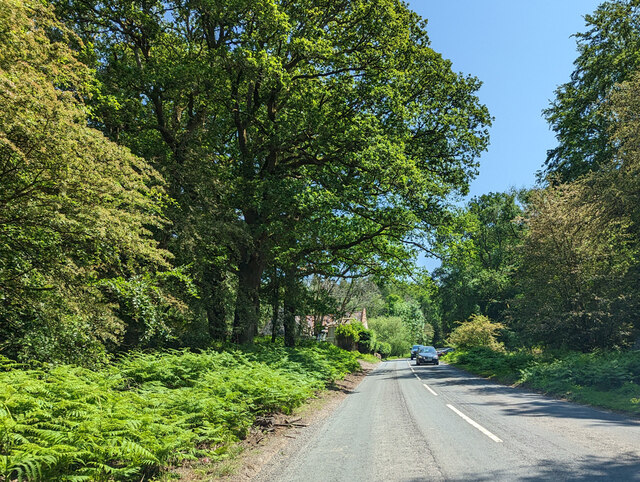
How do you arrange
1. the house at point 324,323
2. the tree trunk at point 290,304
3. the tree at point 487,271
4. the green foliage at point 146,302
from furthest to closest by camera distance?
the tree at point 487,271 → the house at point 324,323 → the tree trunk at point 290,304 → the green foliage at point 146,302

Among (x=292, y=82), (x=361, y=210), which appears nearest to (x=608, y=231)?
(x=361, y=210)

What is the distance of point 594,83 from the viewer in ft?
83.5

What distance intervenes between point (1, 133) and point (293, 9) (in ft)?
41.2

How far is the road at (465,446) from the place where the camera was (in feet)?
15.8

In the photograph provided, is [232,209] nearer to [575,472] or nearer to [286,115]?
[286,115]

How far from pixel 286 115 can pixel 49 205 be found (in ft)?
→ 35.6

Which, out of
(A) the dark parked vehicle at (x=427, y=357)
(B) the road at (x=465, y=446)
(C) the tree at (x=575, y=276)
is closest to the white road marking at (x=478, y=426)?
(B) the road at (x=465, y=446)

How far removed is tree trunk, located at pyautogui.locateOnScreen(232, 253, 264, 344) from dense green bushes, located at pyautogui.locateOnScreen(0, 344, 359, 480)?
277 inches

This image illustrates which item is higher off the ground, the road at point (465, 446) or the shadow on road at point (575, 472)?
the shadow on road at point (575, 472)

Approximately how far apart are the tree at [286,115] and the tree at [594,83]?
1093 centimetres

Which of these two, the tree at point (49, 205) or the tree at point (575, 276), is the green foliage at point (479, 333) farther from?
the tree at point (49, 205)

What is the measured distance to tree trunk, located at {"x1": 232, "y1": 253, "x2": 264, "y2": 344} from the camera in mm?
17562

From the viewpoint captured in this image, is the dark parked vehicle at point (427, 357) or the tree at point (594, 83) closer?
the tree at point (594, 83)

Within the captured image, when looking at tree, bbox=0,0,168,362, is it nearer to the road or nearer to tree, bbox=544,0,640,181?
the road
